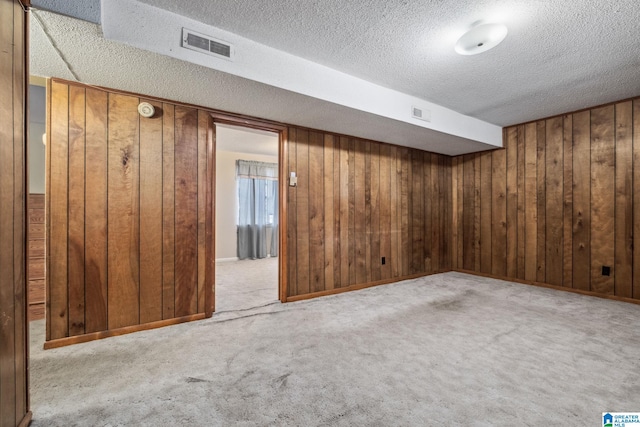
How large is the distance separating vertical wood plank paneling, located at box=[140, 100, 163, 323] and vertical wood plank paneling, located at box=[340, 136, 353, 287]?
6.58ft

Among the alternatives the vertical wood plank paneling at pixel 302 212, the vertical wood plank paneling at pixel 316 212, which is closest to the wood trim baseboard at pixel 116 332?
the vertical wood plank paneling at pixel 302 212

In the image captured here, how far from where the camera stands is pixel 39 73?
1949mm

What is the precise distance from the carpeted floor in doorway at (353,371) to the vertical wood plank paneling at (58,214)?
0.25 meters

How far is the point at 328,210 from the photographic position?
11.1 ft

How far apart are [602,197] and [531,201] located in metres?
0.69

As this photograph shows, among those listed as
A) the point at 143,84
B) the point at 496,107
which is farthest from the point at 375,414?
the point at 496,107

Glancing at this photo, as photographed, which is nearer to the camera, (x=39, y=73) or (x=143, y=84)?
(x=39, y=73)

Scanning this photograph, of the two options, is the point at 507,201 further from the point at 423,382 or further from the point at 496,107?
the point at 423,382

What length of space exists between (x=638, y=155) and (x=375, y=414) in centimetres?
388

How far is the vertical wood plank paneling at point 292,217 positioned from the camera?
3086 millimetres

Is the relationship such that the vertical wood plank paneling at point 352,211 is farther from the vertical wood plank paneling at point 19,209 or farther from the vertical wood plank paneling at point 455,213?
the vertical wood plank paneling at point 19,209

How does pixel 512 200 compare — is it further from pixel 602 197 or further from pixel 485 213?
pixel 602 197

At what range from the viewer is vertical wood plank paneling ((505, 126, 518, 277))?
3.90m

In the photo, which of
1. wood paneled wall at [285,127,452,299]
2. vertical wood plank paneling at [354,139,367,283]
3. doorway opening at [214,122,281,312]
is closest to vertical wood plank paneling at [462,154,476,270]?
wood paneled wall at [285,127,452,299]
